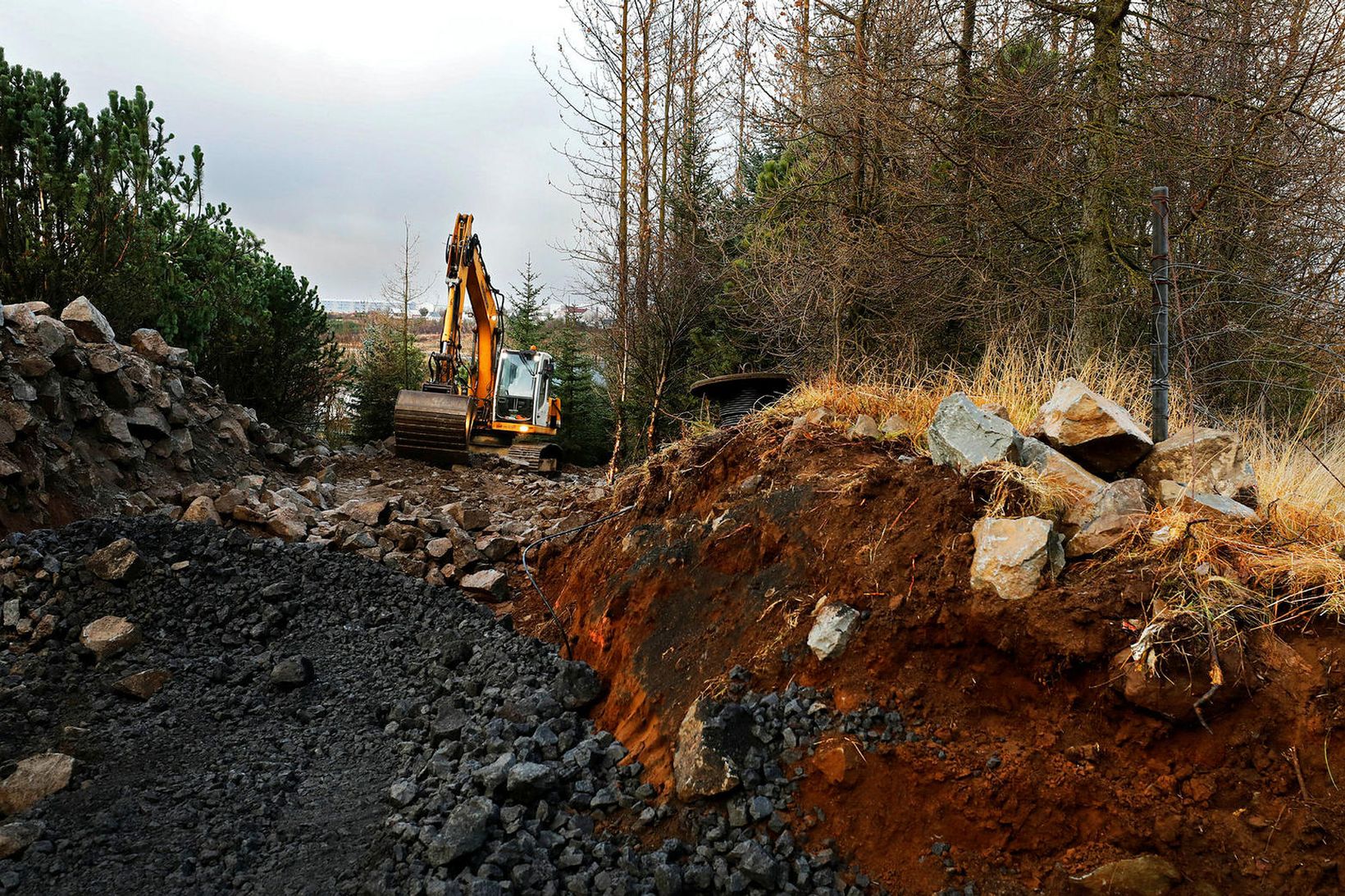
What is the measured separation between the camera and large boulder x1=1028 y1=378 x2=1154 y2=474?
331cm

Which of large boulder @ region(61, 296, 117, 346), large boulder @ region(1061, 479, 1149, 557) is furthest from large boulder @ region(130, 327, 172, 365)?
large boulder @ region(1061, 479, 1149, 557)

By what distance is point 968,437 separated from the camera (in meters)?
3.28

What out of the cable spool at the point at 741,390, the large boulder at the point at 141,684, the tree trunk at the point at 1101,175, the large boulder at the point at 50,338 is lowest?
the large boulder at the point at 141,684

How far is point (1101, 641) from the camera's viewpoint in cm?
243

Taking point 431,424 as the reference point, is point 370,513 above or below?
below

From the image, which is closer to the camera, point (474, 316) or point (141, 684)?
point (141, 684)

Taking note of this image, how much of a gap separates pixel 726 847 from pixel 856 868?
0.40 m

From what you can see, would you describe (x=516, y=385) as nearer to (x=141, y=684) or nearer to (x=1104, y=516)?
(x=141, y=684)

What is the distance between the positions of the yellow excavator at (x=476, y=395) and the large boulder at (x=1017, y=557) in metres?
9.43

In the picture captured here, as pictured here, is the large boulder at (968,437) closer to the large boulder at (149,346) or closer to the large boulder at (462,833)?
the large boulder at (462,833)

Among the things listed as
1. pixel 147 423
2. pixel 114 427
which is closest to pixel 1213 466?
pixel 114 427

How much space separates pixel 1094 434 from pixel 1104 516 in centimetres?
65

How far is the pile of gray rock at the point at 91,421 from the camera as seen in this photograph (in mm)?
6172

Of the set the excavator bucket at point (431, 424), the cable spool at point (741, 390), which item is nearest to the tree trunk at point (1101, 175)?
the cable spool at point (741, 390)
